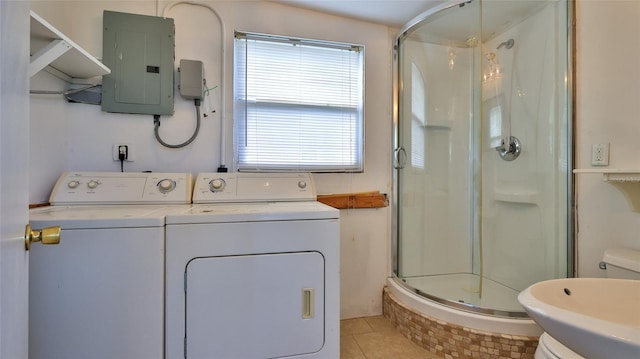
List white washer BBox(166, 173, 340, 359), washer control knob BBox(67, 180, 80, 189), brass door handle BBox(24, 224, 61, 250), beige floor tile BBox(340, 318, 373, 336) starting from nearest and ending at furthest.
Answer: brass door handle BBox(24, 224, 61, 250) < white washer BBox(166, 173, 340, 359) < washer control knob BBox(67, 180, 80, 189) < beige floor tile BBox(340, 318, 373, 336)

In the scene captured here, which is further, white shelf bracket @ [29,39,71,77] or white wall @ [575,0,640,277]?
white wall @ [575,0,640,277]

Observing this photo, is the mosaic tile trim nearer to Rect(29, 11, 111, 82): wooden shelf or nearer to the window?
the window

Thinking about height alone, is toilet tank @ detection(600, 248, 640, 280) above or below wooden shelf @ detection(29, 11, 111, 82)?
below

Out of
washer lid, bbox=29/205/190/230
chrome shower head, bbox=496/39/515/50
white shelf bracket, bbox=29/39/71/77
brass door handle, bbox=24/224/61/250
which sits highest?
chrome shower head, bbox=496/39/515/50

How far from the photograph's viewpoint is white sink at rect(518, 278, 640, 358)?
26.9 inches

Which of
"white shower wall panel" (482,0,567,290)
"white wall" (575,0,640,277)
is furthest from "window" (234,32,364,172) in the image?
"white wall" (575,0,640,277)

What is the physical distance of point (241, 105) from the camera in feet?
6.07

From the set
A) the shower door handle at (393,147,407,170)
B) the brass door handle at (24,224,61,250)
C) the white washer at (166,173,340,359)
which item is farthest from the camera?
the shower door handle at (393,147,407,170)

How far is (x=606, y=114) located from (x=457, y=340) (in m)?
1.35

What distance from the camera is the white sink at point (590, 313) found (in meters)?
0.68

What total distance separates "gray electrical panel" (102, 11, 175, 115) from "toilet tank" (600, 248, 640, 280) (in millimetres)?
2338

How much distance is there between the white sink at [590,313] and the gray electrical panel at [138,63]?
1.97m

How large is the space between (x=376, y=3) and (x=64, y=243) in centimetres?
204

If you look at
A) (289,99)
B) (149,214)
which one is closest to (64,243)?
(149,214)
